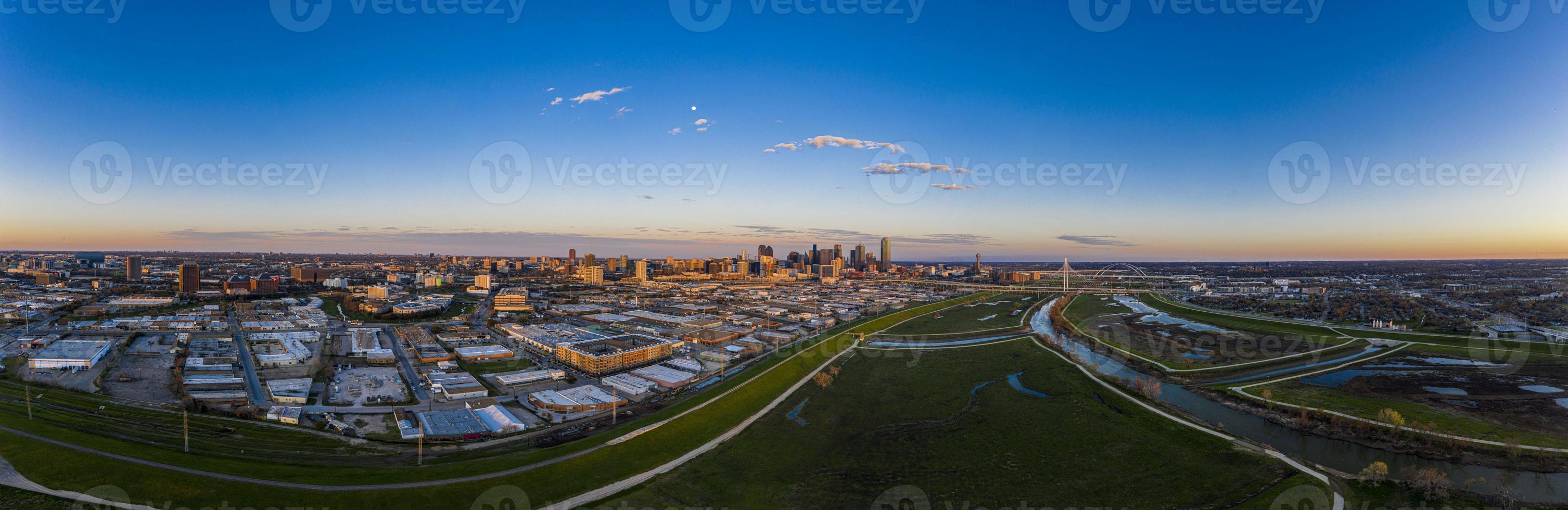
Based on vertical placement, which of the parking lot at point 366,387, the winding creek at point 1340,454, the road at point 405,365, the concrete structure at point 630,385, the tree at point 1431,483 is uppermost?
the tree at point 1431,483

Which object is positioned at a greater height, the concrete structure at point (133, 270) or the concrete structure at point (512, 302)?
the concrete structure at point (133, 270)

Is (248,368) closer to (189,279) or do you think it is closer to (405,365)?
(405,365)

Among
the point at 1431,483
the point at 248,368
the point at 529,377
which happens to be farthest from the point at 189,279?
the point at 1431,483

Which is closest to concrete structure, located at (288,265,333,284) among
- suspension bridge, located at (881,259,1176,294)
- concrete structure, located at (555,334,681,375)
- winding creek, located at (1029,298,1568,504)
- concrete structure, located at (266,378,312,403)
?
concrete structure, located at (266,378,312,403)

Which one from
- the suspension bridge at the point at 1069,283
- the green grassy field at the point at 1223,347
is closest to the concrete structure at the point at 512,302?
the green grassy field at the point at 1223,347

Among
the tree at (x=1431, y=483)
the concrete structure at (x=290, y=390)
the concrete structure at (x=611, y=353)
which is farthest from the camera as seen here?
the concrete structure at (x=611, y=353)

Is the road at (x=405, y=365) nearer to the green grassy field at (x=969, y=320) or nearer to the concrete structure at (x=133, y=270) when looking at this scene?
the green grassy field at (x=969, y=320)

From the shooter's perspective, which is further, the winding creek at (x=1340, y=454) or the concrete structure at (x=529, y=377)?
the concrete structure at (x=529, y=377)

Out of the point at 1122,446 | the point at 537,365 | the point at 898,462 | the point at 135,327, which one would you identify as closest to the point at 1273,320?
the point at 1122,446
